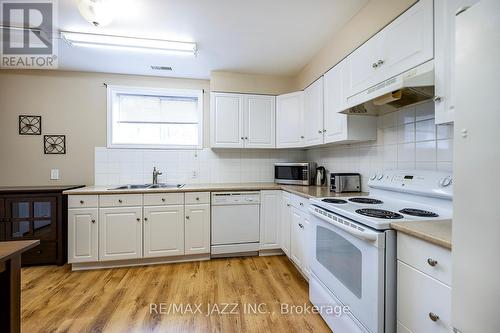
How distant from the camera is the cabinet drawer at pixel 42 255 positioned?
8.02 feet

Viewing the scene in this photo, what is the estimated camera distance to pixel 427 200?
1.40 m

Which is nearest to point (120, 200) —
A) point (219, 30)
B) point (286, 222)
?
point (286, 222)

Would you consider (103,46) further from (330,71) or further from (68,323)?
(68,323)

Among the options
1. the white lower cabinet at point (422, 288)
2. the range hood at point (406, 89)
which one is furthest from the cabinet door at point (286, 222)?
the white lower cabinet at point (422, 288)

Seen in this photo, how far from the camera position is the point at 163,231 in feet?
8.32

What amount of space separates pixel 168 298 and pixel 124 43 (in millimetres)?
2449

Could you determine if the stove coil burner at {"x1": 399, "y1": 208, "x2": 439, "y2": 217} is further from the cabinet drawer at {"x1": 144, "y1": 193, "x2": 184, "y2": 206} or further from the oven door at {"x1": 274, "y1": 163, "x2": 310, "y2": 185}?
the cabinet drawer at {"x1": 144, "y1": 193, "x2": 184, "y2": 206}

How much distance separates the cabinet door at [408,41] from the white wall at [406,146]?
0.37 m

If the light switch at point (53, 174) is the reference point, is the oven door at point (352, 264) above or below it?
below

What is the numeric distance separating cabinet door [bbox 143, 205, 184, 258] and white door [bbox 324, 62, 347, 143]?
6.07 ft

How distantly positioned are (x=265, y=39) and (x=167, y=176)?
6.99ft

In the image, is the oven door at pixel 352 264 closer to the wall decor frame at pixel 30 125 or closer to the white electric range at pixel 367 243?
the white electric range at pixel 367 243

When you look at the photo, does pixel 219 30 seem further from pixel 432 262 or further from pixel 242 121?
pixel 432 262

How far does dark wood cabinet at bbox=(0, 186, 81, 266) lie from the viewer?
2.41 metres
